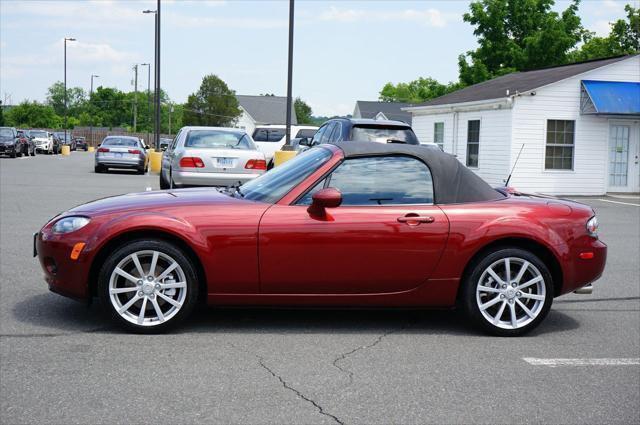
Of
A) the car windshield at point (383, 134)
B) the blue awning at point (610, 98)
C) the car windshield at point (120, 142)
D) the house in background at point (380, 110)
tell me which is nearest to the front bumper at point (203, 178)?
the car windshield at point (383, 134)

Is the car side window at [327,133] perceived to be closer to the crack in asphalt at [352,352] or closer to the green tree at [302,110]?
the crack in asphalt at [352,352]

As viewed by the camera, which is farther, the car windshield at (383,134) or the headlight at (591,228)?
the car windshield at (383,134)

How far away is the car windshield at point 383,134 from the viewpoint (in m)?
14.7

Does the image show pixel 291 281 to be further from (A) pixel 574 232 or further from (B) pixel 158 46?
(B) pixel 158 46

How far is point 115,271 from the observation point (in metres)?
5.78

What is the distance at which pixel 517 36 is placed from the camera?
50.8 meters

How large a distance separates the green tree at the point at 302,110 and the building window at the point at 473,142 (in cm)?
11697

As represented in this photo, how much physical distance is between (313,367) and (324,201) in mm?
1250

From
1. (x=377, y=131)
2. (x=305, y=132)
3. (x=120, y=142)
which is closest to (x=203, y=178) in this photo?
(x=377, y=131)

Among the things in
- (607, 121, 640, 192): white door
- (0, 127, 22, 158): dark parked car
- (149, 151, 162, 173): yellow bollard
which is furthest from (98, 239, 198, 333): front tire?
(0, 127, 22, 158): dark parked car

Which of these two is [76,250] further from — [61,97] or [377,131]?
[61,97]

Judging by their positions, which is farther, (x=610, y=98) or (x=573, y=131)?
(x=573, y=131)

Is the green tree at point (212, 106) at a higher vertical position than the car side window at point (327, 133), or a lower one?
higher

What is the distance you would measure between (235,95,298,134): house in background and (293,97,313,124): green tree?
29.7 metres
